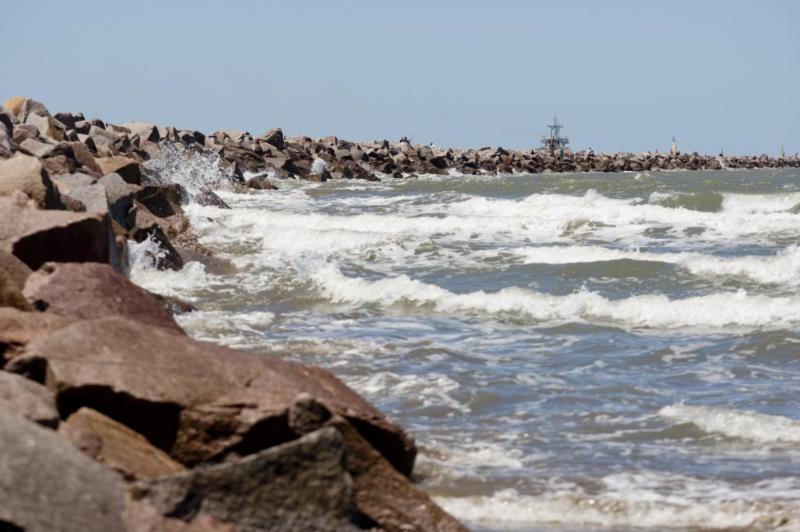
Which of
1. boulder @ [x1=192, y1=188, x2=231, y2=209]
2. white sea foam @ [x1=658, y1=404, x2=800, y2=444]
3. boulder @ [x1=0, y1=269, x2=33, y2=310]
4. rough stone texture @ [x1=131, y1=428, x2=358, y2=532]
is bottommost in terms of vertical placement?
white sea foam @ [x1=658, y1=404, x2=800, y2=444]

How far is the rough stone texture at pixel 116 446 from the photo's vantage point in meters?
4.61

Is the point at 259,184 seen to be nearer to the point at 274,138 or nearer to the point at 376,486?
the point at 274,138

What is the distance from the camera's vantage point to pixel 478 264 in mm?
17922

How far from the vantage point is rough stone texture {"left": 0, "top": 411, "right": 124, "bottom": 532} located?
3682mm

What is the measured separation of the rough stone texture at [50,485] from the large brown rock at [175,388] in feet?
3.04

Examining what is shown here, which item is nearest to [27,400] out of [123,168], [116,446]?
[116,446]

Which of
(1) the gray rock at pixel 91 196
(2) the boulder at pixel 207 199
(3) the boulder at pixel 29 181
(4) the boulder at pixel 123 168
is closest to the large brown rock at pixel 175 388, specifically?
(3) the boulder at pixel 29 181

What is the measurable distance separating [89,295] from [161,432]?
6.44ft

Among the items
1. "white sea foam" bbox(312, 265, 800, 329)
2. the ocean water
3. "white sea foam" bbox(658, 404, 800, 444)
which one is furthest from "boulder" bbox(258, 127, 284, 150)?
"white sea foam" bbox(658, 404, 800, 444)

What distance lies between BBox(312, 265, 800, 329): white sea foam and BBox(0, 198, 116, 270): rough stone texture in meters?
5.50

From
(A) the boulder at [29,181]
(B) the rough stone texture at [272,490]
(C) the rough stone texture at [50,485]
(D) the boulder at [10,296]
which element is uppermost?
(A) the boulder at [29,181]

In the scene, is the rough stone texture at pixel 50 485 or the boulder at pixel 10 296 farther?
the boulder at pixel 10 296

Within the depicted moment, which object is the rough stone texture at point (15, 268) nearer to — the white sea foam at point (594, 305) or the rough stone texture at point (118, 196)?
the rough stone texture at point (118, 196)

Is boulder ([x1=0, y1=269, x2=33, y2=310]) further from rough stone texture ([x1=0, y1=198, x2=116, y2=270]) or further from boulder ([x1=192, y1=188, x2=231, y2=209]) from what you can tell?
boulder ([x1=192, y1=188, x2=231, y2=209])
